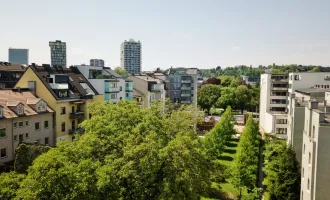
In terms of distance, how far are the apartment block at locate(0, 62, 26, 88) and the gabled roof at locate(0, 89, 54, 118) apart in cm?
1787

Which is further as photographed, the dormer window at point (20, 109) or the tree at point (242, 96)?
the tree at point (242, 96)

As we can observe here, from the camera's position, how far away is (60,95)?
150 feet

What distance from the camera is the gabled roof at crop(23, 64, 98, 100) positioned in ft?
150

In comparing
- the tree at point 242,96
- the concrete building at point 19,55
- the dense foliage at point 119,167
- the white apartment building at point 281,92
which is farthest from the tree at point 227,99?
the concrete building at point 19,55

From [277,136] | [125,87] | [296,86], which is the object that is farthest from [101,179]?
[296,86]

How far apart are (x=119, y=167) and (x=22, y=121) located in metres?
23.4

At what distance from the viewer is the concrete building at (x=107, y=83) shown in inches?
2186

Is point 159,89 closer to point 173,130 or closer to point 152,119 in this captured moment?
point 173,130

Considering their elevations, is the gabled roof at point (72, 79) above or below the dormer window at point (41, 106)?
above

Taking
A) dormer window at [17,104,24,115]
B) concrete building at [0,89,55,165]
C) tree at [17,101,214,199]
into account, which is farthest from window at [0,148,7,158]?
tree at [17,101,214,199]

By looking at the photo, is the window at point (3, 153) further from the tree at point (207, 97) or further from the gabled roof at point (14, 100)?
the tree at point (207, 97)

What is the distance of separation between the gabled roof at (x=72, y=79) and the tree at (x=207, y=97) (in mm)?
64335

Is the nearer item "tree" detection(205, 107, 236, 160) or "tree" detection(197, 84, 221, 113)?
"tree" detection(205, 107, 236, 160)

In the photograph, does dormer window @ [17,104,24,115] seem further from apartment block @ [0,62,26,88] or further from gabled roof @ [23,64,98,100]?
apartment block @ [0,62,26,88]
